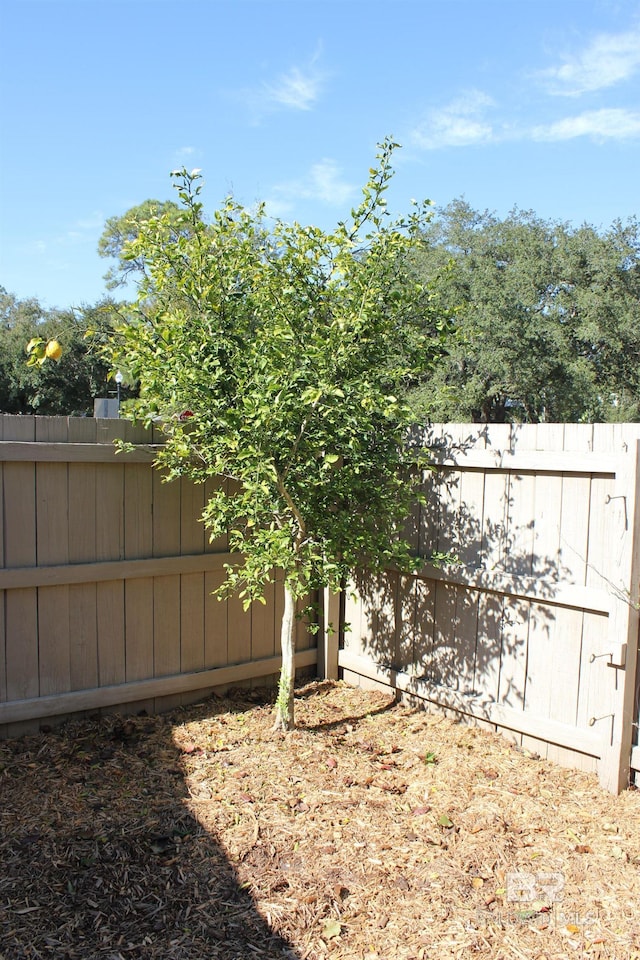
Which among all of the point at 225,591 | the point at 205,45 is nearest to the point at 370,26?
the point at 205,45

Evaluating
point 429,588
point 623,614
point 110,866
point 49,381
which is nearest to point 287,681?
point 429,588

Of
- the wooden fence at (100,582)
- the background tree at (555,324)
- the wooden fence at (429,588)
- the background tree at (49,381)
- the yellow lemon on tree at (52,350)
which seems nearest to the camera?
the wooden fence at (429,588)

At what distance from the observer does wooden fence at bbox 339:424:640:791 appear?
322cm

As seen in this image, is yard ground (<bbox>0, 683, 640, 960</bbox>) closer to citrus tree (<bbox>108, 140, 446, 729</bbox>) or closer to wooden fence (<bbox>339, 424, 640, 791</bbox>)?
wooden fence (<bbox>339, 424, 640, 791</bbox>)

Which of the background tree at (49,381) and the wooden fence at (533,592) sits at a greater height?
the background tree at (49,381)

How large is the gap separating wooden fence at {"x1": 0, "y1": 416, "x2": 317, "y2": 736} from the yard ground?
10.6 inches

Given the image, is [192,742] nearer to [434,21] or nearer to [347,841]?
[347,841]

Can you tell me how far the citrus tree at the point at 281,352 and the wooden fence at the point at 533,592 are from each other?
18.4 inches

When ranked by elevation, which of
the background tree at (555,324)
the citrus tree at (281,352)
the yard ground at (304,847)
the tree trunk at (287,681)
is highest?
the background tree at (555,324)

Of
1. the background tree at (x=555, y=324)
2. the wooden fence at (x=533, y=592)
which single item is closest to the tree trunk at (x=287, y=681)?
the wooden fence at (x=533, y=592)

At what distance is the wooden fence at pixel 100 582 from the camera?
3.58 meters

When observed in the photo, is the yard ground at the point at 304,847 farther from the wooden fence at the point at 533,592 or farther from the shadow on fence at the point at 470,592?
the shadow on fence at the point at 470,592

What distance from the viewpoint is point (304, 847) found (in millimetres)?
2768

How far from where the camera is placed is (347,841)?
2.82 meters
